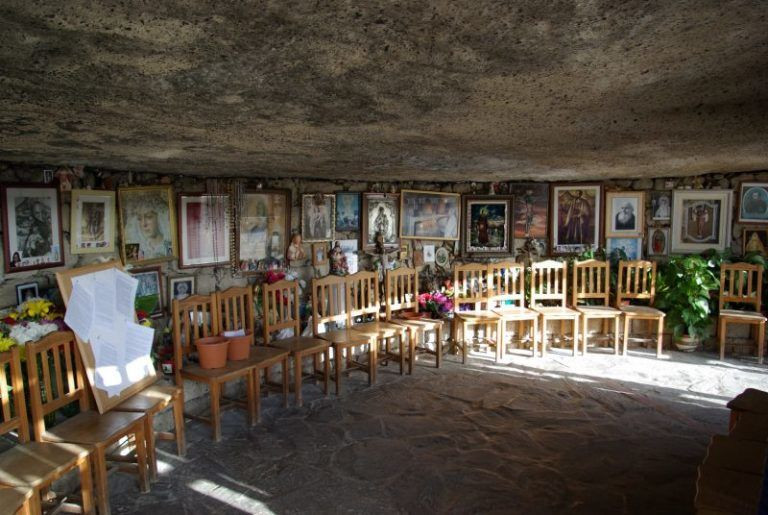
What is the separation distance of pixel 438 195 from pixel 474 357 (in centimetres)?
220

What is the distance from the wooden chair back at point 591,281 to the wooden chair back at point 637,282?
0.15 meters

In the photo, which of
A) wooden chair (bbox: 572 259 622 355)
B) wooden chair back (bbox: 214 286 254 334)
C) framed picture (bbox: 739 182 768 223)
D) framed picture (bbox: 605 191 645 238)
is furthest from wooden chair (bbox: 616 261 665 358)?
wooden chair back (bbox: 214 286 254 334)

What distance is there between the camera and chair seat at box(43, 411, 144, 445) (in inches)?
120

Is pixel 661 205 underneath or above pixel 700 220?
above

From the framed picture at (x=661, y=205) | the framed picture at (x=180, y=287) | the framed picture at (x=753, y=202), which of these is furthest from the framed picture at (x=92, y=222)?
the framed picture at (x=753, y=202)

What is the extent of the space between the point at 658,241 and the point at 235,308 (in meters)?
5.81

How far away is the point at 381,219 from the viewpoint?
6.62 m

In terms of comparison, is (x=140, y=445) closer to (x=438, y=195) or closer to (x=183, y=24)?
(x=183, y=24)

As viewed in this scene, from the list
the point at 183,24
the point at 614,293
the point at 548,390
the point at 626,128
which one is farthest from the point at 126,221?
the point at 614,293

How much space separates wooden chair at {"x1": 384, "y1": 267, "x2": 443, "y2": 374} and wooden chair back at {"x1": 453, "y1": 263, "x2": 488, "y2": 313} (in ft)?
1.72

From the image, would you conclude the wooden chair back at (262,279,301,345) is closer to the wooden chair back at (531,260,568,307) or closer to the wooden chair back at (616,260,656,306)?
the wooden chair back at (531,260,568,307)

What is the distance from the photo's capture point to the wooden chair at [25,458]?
254 cm

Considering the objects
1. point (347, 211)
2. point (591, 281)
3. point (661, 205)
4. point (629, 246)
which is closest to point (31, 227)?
point (347, 211)

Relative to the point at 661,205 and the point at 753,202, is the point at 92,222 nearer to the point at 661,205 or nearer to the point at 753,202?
the point at 661,205
